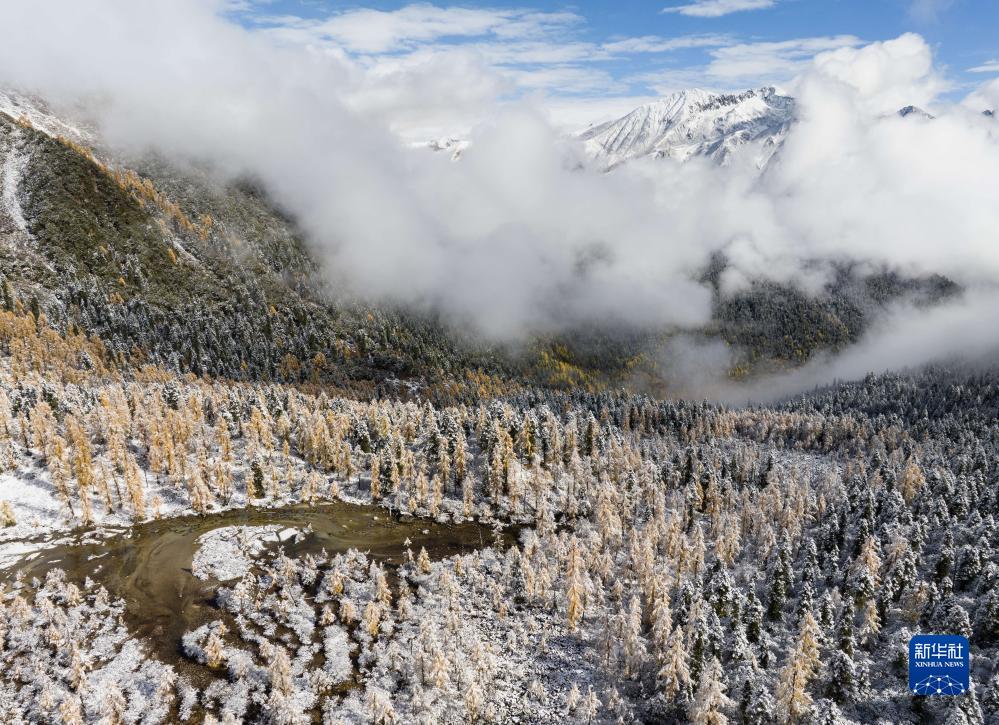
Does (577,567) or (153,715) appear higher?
(577,567)

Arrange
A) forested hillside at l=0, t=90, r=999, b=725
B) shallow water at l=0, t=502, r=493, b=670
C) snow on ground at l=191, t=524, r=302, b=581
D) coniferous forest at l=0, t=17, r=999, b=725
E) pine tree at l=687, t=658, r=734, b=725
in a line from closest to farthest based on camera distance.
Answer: pine tree at l=687, t=658, r=734, b=725
forested hillside at l=0, t=90, r=999, b=725
coniferous forest at l=0, t=17, r=999, b=725
shallow water at l=0, t=502, r=493, b=670
snow on ground at l=191, t=524, r=302, b=581

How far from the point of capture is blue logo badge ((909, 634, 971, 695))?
241ft

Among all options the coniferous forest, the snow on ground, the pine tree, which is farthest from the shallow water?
the pine tree

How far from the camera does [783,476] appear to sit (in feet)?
615

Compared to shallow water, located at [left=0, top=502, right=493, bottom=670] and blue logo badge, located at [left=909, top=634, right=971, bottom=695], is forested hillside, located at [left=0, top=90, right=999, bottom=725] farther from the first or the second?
blue logo badge, located at [left=909, top=634, right=971, bottom=695]

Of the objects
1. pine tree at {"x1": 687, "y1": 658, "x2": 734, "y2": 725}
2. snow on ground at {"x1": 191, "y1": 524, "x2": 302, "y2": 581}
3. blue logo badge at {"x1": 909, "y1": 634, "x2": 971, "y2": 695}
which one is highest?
snow on ground at {"x1": 191, "y1": 524, "x2": 302, "y2": 581}

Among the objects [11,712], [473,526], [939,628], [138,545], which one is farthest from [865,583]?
[138,545]

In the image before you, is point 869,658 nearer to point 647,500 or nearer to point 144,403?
point 647,500

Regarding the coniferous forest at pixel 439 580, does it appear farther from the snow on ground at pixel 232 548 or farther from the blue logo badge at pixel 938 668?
the blue logo badge at pixel 938 668

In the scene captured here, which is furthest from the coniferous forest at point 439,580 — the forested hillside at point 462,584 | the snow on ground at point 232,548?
the snow on ground at point 232,548

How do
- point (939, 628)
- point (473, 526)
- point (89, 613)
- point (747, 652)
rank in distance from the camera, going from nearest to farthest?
point (747, 652)
point (939, 628)
point (89, 613)
point (473, 526)

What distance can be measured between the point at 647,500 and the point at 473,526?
53455 mm

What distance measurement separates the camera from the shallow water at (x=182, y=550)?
97062 millimetres

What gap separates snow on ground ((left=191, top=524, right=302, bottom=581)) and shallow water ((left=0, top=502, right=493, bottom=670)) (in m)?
1.99
